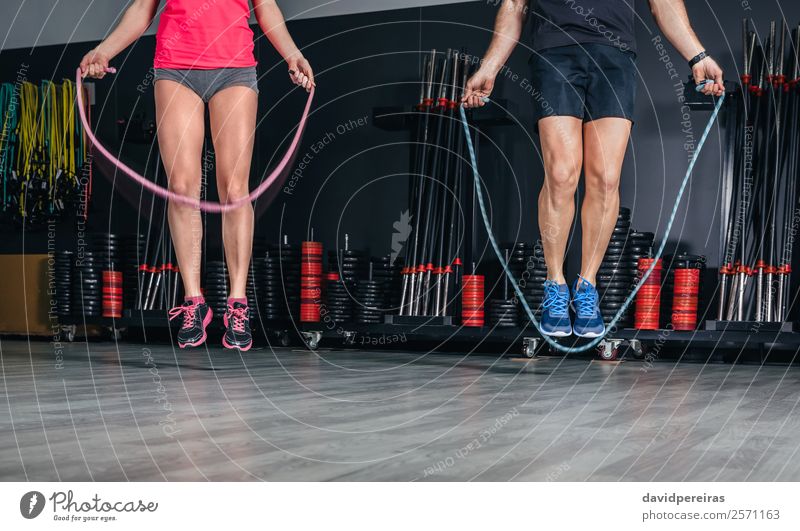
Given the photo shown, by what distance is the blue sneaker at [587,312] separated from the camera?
A: 4.10 metres

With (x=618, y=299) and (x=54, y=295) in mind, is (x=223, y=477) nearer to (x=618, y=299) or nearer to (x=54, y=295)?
(x=618, y=299)

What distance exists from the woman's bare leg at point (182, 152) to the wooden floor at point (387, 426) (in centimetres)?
57

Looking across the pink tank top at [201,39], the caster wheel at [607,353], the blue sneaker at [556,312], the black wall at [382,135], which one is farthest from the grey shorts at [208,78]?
the black wall at [382,135]

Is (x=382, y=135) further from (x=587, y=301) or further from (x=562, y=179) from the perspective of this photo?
(x=587, y=301)

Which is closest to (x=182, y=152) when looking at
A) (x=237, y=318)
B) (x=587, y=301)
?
(x=237, y=318)

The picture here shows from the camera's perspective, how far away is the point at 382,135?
7.70 meters

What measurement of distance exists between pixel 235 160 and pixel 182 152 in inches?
9.8

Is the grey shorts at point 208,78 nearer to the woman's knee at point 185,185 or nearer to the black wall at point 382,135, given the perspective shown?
the woman's knee at point 185,185

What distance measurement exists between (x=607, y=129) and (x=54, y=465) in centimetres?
302

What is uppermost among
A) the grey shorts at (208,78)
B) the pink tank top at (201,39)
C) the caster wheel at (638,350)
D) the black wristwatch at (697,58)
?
the pink tank top at (201,39)

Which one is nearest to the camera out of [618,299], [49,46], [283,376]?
[283,376]

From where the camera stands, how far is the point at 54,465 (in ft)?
5.35

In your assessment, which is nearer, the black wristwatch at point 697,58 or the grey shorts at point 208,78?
the black wristwatch at point 697,58
